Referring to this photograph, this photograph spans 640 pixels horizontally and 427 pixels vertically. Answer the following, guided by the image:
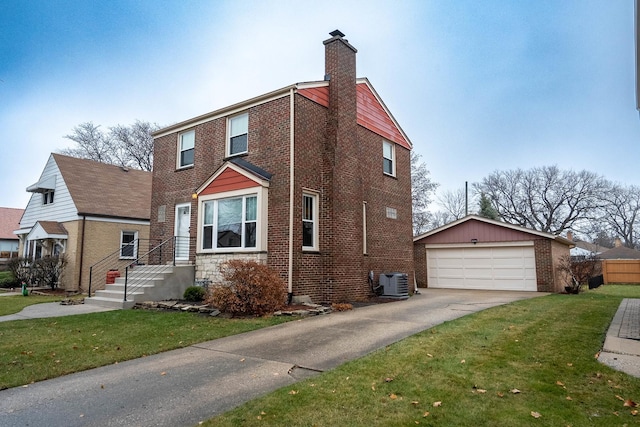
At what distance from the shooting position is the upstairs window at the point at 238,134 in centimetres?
1277

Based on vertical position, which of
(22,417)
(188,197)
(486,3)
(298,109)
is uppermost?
(486,3)

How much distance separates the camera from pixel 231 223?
12.1 metres

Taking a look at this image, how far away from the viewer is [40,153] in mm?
29125

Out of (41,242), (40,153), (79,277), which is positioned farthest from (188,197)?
(40,153)

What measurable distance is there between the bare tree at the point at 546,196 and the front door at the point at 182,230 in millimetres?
38511

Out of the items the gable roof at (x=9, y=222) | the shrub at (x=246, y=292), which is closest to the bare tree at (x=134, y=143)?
the gable roof at (x=9, y=222)

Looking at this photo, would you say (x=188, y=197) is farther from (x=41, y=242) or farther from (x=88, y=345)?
(x=41, y=242)

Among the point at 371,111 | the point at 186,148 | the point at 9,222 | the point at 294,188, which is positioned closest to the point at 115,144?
the point at 9,222

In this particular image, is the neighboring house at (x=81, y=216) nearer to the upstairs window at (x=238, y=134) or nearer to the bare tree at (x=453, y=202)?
the upstairs window at (x=238, y=134)

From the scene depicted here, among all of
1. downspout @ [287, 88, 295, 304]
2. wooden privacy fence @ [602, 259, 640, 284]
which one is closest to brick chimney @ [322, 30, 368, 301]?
downspout @ [287, 88, 295, 304]

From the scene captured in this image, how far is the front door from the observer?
545 inches

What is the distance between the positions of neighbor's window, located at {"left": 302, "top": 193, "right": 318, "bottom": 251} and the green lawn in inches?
220

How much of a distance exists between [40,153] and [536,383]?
3457 cm

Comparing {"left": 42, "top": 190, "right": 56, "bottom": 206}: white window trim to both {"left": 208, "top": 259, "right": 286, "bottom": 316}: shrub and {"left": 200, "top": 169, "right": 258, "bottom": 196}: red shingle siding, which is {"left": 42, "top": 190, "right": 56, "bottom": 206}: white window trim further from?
{"left": 208, "top": 259, "right": 286, "bottom": 316}: shrub
